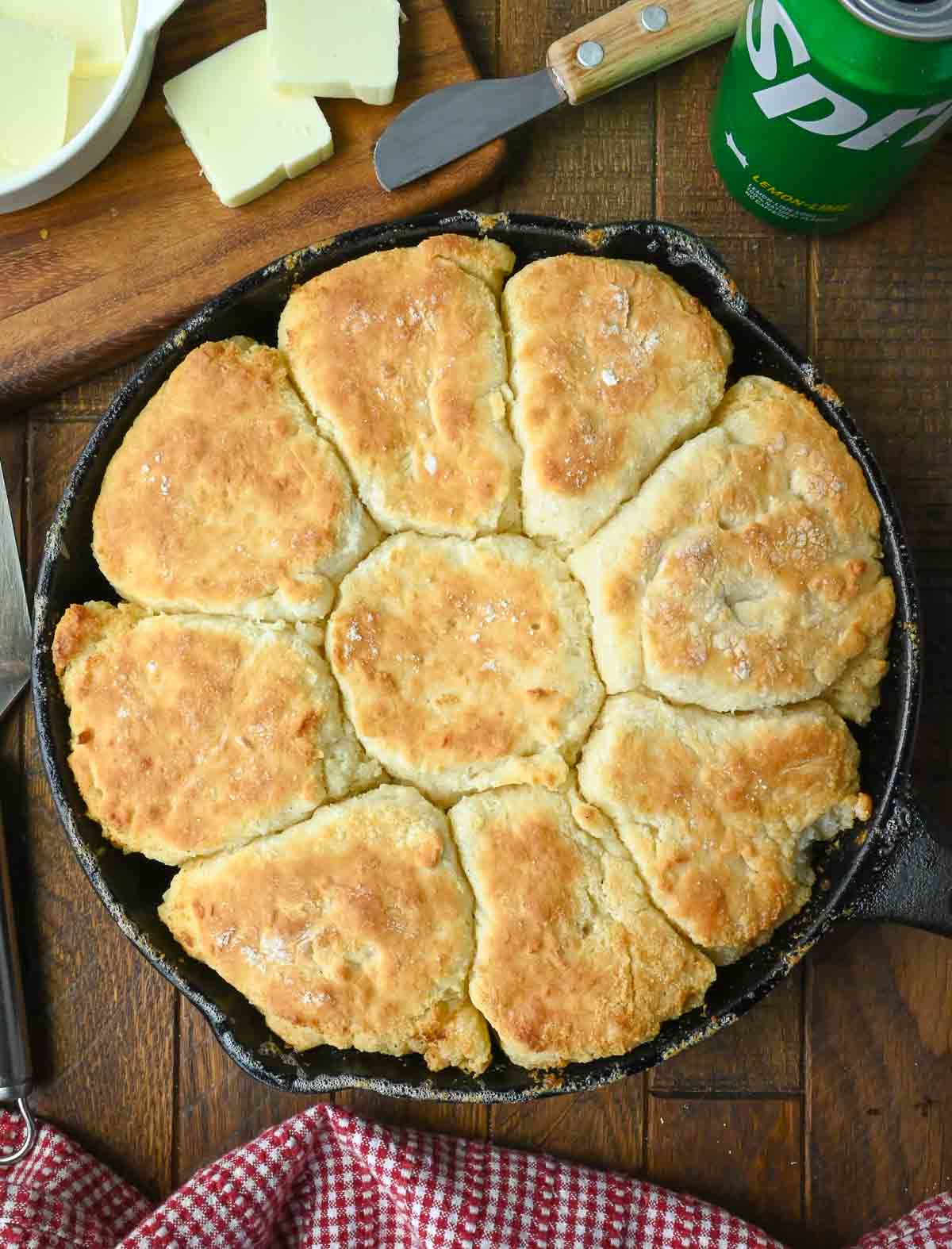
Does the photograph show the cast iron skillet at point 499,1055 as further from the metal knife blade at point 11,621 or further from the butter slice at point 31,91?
the butter slice at point 31,91

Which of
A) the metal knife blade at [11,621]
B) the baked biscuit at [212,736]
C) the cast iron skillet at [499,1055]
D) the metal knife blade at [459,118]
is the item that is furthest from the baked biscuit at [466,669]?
the metal knife blade at [459,118]

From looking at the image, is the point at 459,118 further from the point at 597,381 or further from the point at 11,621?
the point at 11,621

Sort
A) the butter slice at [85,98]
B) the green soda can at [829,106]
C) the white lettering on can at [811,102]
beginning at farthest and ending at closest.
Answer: the butter slice at [85,98], the white lettering on can at [811,102], the green soda can at [829,106]

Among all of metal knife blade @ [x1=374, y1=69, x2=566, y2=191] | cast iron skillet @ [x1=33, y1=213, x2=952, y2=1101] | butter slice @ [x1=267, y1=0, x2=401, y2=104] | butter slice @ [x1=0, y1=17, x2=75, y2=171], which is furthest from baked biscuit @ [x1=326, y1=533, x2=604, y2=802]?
butter slice @ [x1=0, y1=17, x2=75, y2=171]

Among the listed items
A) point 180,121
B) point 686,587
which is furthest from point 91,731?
point 180,121

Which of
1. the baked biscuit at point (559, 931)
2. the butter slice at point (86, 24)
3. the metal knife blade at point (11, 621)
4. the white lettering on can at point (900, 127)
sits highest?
the butter slice at point (86, 24)

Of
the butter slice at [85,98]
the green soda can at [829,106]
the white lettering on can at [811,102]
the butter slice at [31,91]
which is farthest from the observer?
the butter slice at [85,98]

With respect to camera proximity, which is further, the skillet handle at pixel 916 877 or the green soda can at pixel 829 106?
the skillet handle at pixel 916 877

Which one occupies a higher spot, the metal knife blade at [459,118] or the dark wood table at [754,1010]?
the metal knife blade at [459,118]
